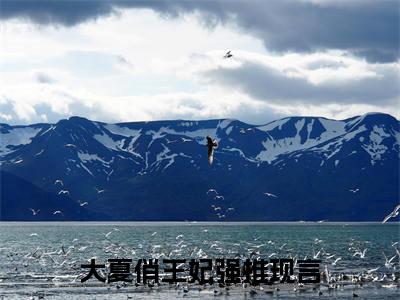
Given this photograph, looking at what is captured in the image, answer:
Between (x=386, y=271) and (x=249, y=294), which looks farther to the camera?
(x=386, y=271)

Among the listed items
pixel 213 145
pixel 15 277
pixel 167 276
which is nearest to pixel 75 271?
pixel 15 277

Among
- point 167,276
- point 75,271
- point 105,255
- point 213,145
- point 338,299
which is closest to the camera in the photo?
point 213,145

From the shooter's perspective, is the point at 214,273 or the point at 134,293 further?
the point at 214,273

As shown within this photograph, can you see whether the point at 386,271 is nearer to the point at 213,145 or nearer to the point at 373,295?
the point at 373,295

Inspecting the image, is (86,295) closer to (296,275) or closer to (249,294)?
(249,294)

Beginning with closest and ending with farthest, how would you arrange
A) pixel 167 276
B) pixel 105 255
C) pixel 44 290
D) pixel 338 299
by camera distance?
pixel 338 299 → pixel 44 290 → pixel 167 276 → pixel 105 255

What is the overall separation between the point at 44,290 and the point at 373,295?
32.0m

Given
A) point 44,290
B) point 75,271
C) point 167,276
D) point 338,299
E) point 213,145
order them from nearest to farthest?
point 213,145
point 338,299
point 44,290
point 167,276
point 75,271

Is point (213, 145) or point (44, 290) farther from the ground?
point (213, 145)

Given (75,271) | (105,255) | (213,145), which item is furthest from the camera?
(105,255)

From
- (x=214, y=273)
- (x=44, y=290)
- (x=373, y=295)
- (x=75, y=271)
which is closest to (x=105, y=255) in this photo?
(x=75, y=271)

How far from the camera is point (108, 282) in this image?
86625 millimetres

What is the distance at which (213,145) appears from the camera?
57000mm

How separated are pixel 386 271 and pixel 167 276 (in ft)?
99.4
